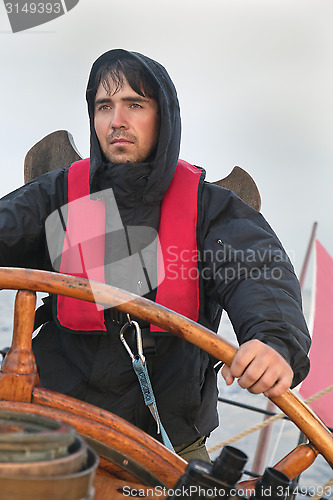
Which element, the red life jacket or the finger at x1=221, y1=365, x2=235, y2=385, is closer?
the finger at x1=221, y1=365, x2=235, y2=385

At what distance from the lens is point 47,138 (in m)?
1.74

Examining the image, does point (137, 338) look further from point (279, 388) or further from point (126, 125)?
point (126, 125)

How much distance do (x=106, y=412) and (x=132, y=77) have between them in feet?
3.08

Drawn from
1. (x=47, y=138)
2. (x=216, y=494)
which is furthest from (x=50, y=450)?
(x=47, y=138)

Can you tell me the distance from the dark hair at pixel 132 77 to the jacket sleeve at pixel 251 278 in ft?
1.02

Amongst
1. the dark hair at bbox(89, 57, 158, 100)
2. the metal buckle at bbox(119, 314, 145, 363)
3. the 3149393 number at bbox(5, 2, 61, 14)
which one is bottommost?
the metal buckle at bbox(119, 314, 145, 363)

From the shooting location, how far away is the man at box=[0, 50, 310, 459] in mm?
1249

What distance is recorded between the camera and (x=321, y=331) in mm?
8273

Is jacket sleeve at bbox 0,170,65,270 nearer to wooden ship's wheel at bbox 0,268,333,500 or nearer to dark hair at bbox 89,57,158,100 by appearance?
dark hair at bbox 89,57,158,100

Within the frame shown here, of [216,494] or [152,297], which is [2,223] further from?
[216,494]

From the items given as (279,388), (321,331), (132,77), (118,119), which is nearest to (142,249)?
(118,119)

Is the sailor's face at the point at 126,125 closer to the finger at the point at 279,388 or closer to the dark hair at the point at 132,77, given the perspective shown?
the dark hair at the point at 132,77

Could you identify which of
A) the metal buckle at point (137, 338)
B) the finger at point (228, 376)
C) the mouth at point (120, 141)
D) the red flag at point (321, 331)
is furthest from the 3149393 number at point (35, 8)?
the red flag at point (321, 331)

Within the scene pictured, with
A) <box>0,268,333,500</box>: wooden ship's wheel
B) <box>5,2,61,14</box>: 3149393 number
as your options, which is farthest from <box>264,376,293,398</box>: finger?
<box>5,2,61,14</box>: 3149393 number
